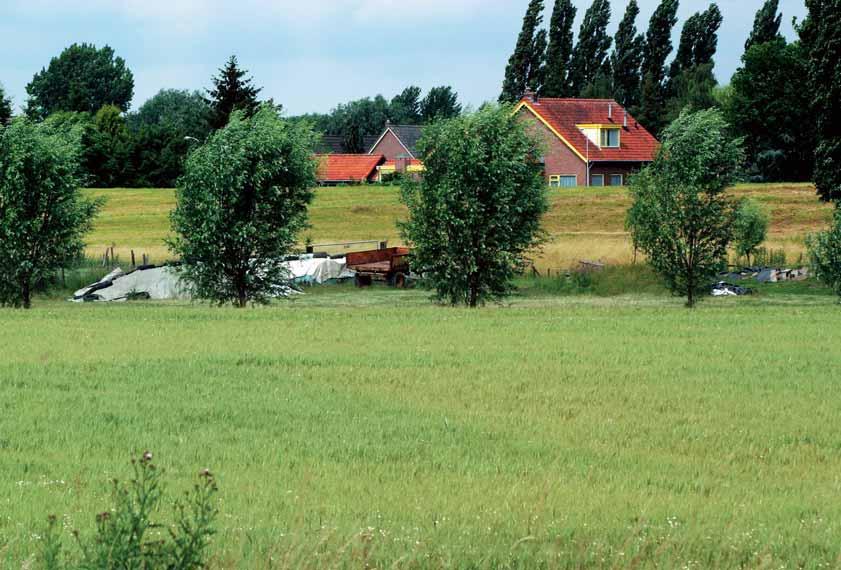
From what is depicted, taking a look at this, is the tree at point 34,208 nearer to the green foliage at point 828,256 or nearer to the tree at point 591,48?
the green foliage at point 828,256

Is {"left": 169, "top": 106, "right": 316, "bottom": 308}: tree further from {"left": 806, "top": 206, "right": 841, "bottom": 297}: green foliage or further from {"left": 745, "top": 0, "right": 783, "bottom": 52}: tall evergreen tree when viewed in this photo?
{"left": 745, "top": 0, "right": 783, "bottom": 52}: tall evergreen tree

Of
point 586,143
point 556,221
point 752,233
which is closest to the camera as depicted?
point 752,233

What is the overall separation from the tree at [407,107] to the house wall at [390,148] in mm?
53284

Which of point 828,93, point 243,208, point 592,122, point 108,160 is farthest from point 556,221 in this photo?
point 108,160

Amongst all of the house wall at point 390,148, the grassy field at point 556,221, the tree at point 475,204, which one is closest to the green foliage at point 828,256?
the tree at point 475,204

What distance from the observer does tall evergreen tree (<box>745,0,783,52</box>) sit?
11206cm

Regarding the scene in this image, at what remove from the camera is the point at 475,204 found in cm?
3806

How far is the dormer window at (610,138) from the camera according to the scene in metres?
95.1

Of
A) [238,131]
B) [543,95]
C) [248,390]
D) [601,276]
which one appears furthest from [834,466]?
[543,95]

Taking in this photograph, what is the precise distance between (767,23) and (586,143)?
102ft

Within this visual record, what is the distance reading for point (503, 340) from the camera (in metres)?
24.2

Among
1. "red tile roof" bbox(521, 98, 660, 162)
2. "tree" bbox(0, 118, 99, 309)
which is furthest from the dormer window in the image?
"tree" bbox(0, 118, 99, 309)

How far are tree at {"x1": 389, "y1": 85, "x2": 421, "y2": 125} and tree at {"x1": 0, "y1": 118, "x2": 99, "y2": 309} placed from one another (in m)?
142

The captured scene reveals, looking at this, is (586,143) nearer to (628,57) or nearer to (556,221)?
(556,221)
